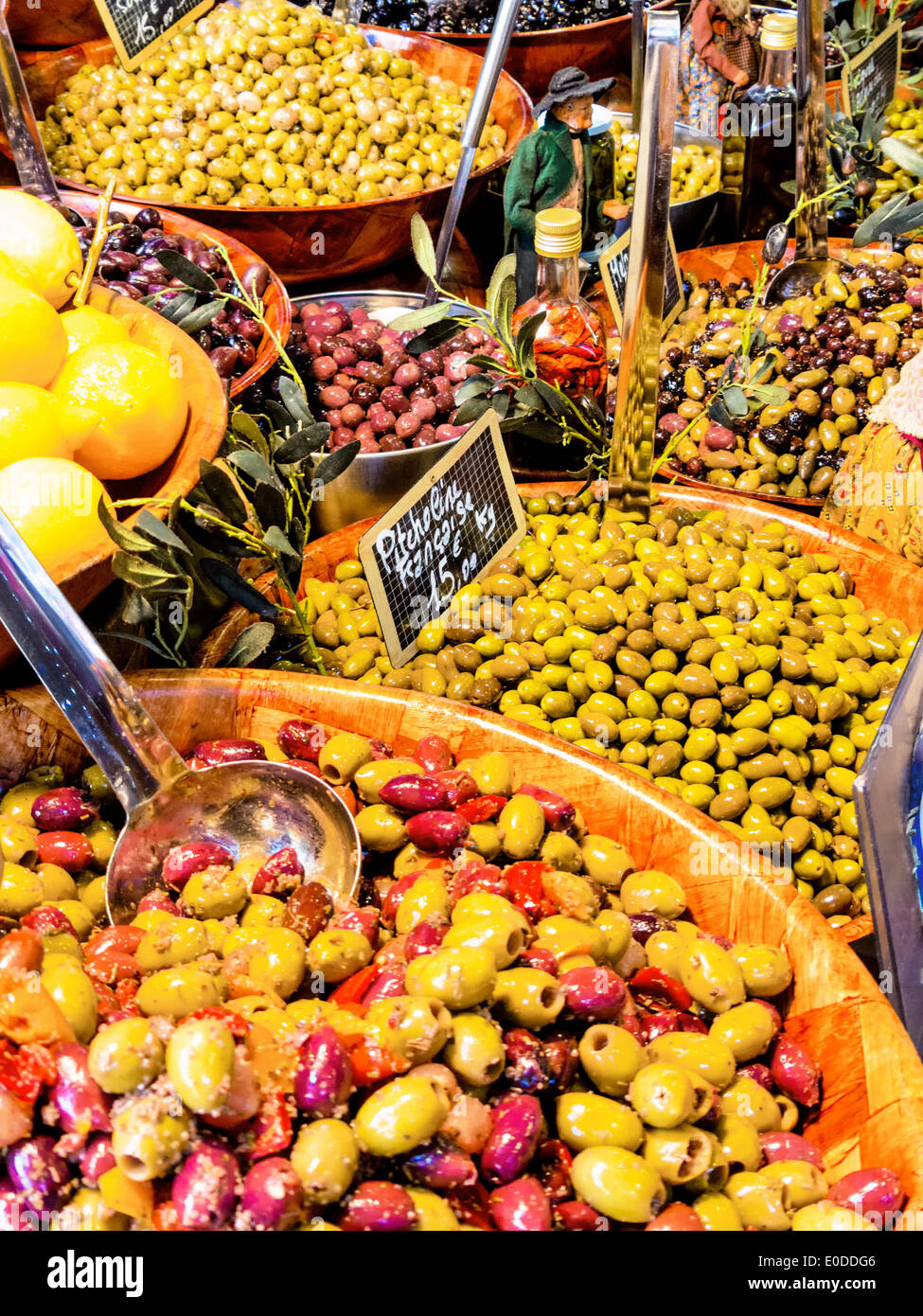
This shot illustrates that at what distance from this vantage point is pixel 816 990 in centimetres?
125

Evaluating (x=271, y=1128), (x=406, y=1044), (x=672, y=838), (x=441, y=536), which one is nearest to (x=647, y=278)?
(x=441, y=536)

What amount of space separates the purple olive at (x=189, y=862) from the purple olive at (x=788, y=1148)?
67 centimetres

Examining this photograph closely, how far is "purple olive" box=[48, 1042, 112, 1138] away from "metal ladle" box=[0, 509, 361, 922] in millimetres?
374

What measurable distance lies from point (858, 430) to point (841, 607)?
0.75 meters

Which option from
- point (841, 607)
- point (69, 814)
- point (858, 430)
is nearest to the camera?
point (69, 814)

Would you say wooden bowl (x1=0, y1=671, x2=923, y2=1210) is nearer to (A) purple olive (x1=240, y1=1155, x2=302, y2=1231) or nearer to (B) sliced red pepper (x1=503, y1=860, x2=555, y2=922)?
(B) sliced red pepper (x1=503, y1=860, x2=555, y2=922)

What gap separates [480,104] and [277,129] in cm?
111

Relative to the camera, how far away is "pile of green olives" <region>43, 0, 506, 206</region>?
10.6 ft

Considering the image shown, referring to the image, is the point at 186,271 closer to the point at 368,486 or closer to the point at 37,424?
the point at 368,486

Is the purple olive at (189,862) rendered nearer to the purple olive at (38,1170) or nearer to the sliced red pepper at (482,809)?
the sliced red pepper at (482,809)

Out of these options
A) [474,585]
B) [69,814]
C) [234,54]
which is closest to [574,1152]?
[69,814]

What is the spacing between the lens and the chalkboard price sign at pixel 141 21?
291cm

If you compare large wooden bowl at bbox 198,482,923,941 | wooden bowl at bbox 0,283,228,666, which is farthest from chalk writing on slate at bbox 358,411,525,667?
wooden bowl at bbox 0,283,228,666
